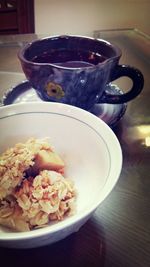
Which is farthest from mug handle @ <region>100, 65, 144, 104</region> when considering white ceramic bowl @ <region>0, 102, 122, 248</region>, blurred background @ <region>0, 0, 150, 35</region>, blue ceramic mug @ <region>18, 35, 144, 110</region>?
blurred background @ <region>0, 0, 150, 35</region>

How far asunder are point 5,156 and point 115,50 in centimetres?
25

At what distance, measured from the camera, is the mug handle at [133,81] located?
0.49m

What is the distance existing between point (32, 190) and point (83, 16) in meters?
1.27

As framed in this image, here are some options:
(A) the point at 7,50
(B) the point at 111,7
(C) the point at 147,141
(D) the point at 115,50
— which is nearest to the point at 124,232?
(C) the point at 147,141

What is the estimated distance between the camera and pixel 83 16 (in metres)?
1.46

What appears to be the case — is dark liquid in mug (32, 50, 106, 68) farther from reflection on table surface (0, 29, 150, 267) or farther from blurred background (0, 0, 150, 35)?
blurred background (0, 0, 150, 35)

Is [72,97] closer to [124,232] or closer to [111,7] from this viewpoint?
[124,232]

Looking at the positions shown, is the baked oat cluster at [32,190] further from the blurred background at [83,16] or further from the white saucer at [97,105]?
the blurred background at [83,16]

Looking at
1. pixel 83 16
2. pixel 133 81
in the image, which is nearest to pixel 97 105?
pixel 133 81

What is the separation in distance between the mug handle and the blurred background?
926 mm

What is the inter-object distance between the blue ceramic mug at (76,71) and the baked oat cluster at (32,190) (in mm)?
115

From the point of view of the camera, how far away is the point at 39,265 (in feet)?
0.97

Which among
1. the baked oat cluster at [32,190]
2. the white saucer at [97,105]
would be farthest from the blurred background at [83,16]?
the baked oat cluster at [32,190]

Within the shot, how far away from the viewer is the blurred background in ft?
4.58
